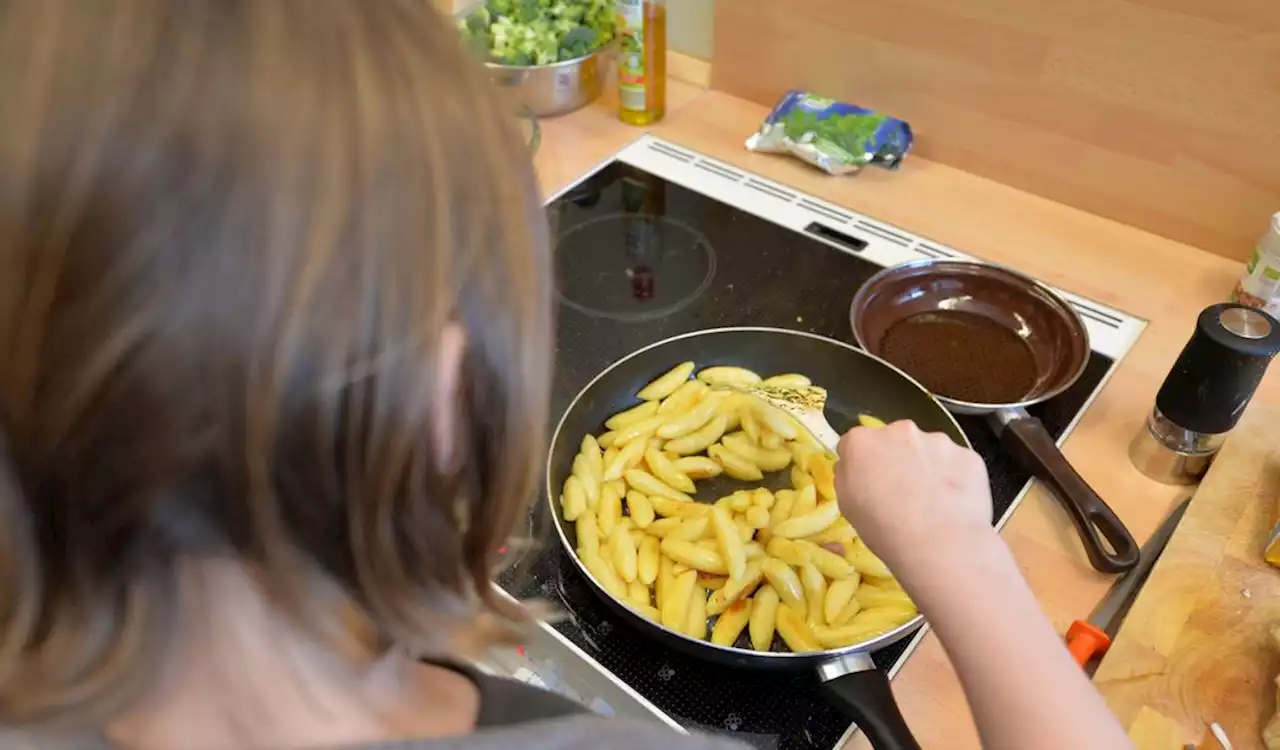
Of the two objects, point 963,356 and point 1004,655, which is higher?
point 1004,655

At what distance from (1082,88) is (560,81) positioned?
602 millimetres

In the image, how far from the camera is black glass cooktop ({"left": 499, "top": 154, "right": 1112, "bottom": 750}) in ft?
2.22

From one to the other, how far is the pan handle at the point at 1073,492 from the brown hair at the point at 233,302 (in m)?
0.54

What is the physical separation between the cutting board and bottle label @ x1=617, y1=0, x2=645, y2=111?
769mm

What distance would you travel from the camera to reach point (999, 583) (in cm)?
57

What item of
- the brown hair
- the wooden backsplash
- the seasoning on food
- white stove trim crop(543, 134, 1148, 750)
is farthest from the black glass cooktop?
the brown hair

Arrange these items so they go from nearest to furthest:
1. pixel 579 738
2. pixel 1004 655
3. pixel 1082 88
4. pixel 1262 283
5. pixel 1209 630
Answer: pixel 579 738
pixel 1004 655
pixel 1209 630
pixel 1262 283
pixel 1082 88

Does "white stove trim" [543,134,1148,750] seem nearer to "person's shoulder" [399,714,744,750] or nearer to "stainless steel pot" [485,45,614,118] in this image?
"stainless steel pot" [485,45,614,118]

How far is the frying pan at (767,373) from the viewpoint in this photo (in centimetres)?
66

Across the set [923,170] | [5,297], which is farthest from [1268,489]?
[5,297]

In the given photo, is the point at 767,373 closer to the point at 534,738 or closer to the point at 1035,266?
the point at 1035,266

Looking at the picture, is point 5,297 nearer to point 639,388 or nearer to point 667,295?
point 639,388

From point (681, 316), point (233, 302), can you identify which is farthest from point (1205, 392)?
point (233, 302)

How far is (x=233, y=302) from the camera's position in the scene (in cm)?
30
